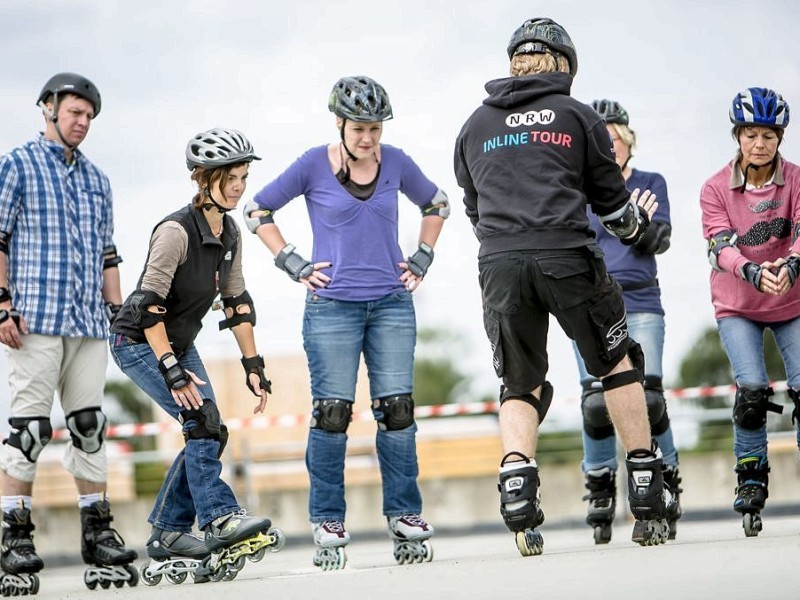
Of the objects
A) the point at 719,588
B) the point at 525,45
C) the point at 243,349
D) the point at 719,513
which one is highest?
the point at 525,45

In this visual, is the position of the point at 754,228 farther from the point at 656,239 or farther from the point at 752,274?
the point at 656,239

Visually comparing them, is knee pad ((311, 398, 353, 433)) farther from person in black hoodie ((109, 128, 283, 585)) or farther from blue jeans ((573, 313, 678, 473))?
blue jeans ((573, 313, 678, 473))

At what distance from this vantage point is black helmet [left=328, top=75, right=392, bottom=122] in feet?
20.8

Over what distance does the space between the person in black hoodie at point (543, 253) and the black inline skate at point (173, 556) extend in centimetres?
138

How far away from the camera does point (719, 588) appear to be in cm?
387

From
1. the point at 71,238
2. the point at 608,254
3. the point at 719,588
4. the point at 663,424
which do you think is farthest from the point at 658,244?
the point at 719,588

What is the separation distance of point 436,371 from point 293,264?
63729 mm

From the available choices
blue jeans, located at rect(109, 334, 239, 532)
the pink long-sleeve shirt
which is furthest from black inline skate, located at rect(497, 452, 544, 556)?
the pink long-sleeve shirt

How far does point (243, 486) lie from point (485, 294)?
311 inches

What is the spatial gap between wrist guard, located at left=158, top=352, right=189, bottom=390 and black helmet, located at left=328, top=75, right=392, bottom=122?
1468 mm

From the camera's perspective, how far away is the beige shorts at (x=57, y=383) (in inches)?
251

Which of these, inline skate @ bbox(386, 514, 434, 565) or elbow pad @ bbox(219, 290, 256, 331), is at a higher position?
elbow pad @ bbox(219, 290, 256, 331)

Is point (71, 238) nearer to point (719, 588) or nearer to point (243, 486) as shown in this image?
point (719, 588)

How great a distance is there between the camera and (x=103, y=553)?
6336 millimetres
